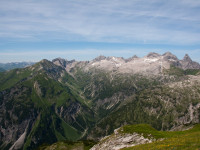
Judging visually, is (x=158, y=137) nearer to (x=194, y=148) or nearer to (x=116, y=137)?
(x=116, y=137)

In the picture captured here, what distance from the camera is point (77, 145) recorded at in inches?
7047

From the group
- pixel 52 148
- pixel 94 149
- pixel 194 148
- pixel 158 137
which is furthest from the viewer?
pixel 52 148

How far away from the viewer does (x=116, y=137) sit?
81.5 metres

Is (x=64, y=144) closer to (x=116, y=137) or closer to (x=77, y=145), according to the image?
(x=77, y=145)

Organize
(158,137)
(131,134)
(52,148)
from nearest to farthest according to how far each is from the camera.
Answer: (158,137)
(131,134)
(52,148)

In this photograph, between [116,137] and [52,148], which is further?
[52,148]

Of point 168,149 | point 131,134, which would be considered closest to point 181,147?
point 168,149

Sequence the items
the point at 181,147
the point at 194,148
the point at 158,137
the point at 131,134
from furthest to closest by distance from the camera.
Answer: the point at 131,134
the point at 158,137
the point at 181,147
the point at 194,148

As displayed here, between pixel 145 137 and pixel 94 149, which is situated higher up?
pixel 145 137

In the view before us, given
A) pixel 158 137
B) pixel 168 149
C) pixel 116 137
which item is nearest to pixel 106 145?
pixel 116 137

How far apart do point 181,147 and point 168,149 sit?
8.10 ft

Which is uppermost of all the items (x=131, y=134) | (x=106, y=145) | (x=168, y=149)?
(x=168, y=149)

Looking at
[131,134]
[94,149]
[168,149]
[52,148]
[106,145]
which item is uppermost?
[168,149]

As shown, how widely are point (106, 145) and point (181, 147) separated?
53.9m
